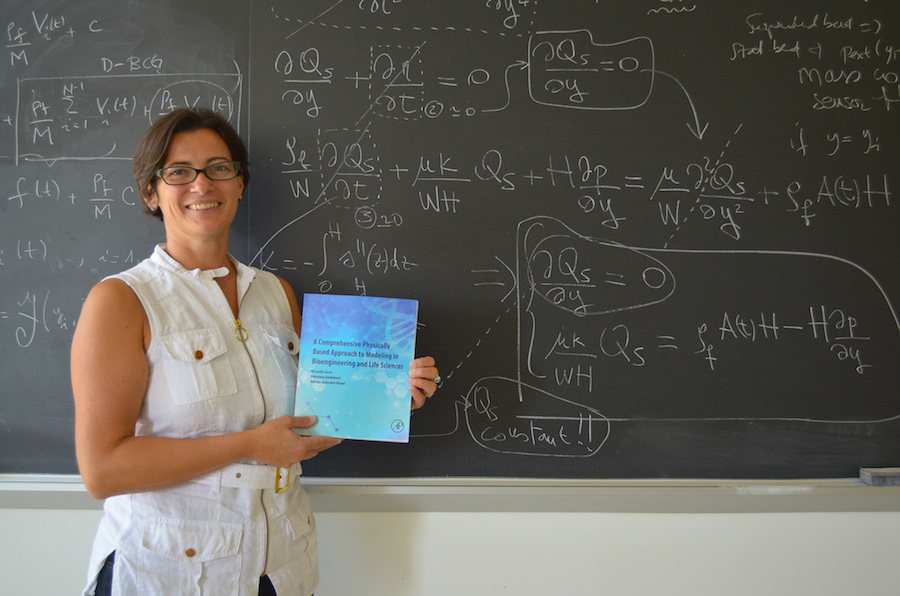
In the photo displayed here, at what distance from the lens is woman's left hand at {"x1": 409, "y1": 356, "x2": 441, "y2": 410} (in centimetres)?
164

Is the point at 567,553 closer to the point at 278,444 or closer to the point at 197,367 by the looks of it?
the point at 278,444

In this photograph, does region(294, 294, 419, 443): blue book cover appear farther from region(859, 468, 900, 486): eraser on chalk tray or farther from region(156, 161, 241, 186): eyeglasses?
region(859, 468, 900, 486): eraser on chalk tray

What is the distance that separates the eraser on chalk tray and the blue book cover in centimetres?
157

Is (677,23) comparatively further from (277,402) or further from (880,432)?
(277,402)

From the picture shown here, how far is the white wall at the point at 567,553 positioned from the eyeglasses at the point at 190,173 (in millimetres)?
1167

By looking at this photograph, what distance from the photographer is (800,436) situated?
6.33 feet

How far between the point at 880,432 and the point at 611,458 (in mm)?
922

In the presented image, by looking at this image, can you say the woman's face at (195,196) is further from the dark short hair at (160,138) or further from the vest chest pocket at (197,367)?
the vest chest pocket at (197,367)

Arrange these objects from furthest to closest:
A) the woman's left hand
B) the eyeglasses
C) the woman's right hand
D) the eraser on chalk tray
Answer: the eraser on chalk tray, the woman's left hand, the eyeglasses, the woman's right hand

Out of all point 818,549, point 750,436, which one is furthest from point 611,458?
point 818,549

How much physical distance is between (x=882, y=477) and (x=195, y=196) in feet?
7.66

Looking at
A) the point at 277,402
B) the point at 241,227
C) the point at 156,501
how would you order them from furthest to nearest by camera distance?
the point at 241,227
the point at 277,402
the point at 156,501

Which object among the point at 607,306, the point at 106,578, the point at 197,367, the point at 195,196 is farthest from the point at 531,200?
the point at 106,578

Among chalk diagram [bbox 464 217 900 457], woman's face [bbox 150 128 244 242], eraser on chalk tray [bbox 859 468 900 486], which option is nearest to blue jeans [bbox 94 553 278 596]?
woman's face [bbox 150 128 244 242]
